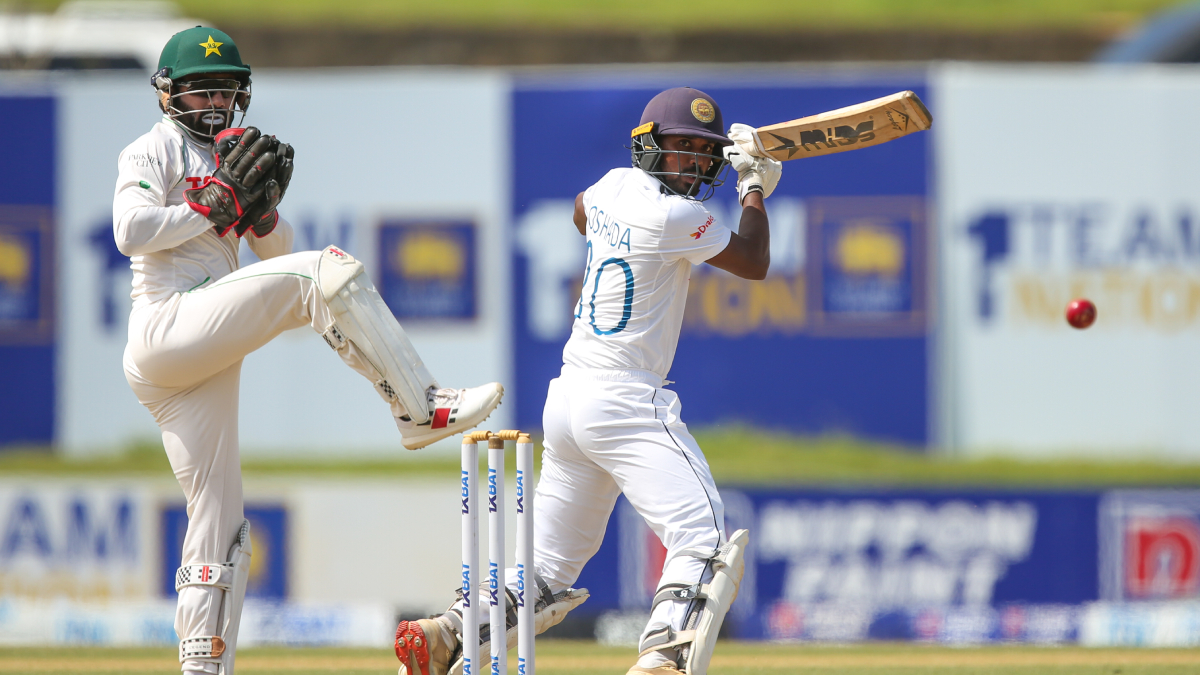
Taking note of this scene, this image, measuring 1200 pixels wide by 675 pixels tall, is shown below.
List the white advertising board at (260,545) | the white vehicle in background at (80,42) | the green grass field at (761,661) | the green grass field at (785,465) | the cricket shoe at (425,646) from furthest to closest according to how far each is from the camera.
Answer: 1. the white vehicle in background at (80,42)
2. the green grass field at (785,465)
3. the white advertising board at (260,545)
4. the green grass field at (761,661)
5. the cricket shoe at (425,646)

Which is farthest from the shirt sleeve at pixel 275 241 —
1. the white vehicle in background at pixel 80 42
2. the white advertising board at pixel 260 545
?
the white vehicle in background at pixel 80 42

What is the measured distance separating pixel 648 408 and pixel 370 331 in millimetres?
813

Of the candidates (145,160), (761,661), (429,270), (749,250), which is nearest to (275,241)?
(145,160)

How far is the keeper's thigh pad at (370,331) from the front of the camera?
366cm

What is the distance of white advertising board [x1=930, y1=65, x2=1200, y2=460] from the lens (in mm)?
8398

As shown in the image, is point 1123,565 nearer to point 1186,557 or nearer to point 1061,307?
point 1186,557

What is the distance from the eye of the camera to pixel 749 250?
13.3ft

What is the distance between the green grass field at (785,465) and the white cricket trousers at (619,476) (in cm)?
385

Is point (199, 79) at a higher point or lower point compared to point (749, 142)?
higher

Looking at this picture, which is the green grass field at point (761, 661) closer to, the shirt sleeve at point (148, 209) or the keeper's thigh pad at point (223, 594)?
the keeper's thigh pad at point (223, 594)

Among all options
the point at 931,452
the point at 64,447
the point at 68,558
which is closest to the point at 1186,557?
the point at 931,452

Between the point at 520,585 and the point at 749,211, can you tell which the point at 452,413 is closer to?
the point at 520,585

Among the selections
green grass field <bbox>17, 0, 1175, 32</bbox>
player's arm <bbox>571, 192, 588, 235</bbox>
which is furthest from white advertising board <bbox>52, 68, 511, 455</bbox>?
player's arm <bbox>571, 192, 588, 235</bbox>

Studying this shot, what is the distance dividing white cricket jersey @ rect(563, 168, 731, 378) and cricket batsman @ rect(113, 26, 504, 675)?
45 centimetres
